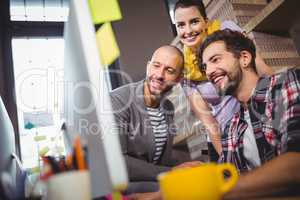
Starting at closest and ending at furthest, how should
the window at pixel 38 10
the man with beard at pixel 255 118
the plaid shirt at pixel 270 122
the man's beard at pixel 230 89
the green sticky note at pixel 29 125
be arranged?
the man with beard at pixel 255 118 < the plaid shirt at pixel 270 122 < the man's beard at pixel 230 89 < the green sticky note at pixel 29 125 < the window at pixel 38 10

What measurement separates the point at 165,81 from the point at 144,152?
307mm

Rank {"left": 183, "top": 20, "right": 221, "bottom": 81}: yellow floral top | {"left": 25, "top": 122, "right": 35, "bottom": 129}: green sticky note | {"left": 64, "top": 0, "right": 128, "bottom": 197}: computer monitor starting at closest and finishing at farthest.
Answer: {"left": 64, "top": 0, "right": 128, "bottom": 197}: computer monitor
{"left": 183, "top": 20, "right": 221, "bottom": 81}: yellow floral top
{"left": 25, "top": 122, "right": 35, "bottom": 129}: green sticky note

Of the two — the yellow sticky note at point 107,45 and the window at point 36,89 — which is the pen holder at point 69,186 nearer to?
the yellow sticky note at point 107,45

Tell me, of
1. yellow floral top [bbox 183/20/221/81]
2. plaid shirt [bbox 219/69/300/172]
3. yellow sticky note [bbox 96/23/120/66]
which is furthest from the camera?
yellow floral top [bbox 183/20/221/81]

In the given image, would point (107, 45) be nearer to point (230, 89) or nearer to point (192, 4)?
point (230, 89)

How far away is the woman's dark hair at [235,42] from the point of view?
1.20 meters

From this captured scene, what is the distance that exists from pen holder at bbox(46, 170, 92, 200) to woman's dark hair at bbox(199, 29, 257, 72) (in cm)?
81

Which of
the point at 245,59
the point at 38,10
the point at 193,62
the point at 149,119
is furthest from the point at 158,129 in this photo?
the point at 38,10

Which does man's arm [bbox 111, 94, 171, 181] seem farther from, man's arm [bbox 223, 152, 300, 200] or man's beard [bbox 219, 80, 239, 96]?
man's arm [bbox 223, 152, 300, 200]

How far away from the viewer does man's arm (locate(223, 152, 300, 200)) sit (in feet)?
2.49

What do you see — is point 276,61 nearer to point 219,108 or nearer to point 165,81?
point 219,108

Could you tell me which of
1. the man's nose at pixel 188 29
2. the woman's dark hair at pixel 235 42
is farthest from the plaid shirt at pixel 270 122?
the man's nose at pixel 188 29

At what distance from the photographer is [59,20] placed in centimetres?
198

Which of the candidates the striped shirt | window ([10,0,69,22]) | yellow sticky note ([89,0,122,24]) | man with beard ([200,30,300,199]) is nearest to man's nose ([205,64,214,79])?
man with beard ([200,30,300,199])
